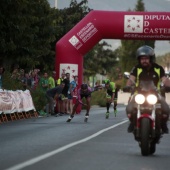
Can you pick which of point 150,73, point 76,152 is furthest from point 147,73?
point 76,152

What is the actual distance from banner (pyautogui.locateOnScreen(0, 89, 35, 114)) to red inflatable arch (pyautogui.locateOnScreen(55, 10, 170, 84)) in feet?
20.1

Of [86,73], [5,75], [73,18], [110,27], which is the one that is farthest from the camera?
[86,73]

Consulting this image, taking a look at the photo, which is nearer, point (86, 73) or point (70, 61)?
point (70, 61)

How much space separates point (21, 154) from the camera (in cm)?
1209

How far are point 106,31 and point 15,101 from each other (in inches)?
362

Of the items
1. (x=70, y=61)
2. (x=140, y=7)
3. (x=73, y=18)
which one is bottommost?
(x=70, y=61)

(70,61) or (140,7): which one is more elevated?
(140,7)

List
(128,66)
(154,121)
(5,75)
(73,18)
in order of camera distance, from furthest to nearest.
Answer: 1. (128,66)
2. (73,18)
3. (5,75)
4. (154,121)

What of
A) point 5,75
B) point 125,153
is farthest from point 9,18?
point 125,153

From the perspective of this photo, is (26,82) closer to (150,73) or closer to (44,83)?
(44,83)

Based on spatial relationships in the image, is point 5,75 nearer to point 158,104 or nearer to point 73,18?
point 158,104

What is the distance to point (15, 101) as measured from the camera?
1029 inches

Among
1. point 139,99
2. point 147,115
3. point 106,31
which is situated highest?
point 106,31

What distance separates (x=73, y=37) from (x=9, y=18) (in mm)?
5722
